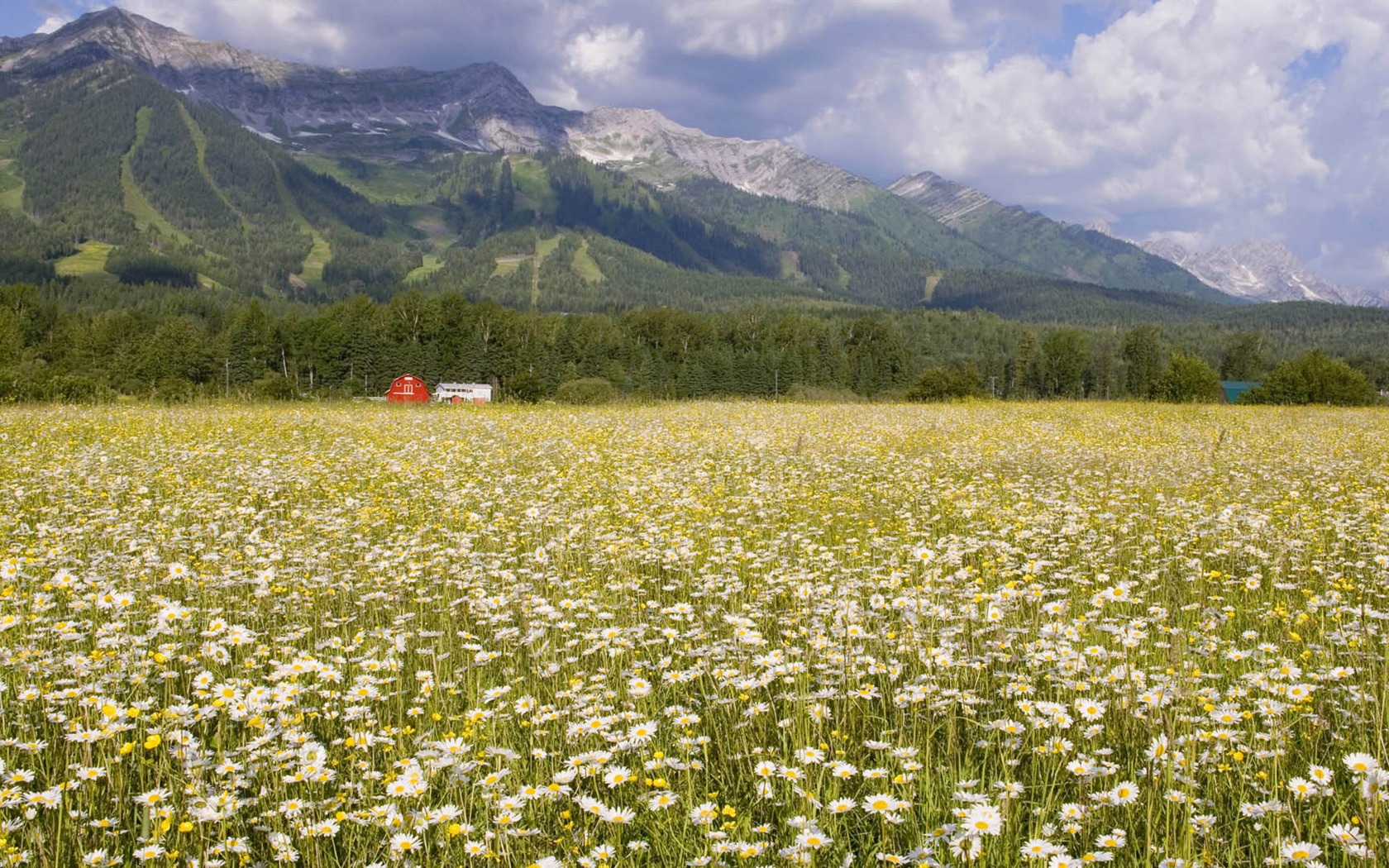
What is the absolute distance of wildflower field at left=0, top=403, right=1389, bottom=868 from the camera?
3379 mm

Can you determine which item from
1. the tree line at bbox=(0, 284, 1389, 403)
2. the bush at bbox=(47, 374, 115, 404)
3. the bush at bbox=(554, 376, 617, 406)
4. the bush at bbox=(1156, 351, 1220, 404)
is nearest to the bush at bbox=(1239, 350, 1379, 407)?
the bush at bbox=(1156, 351, 1220, 404)

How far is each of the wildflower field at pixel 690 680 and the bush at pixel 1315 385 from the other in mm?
47804

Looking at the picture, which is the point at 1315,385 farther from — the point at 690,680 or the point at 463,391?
the point at 463,391

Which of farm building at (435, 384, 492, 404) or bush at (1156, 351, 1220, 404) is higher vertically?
bush at (1156, 351, 1220, 404)

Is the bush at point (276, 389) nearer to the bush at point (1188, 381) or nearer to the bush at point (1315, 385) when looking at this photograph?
the bush at point (1315, 385)

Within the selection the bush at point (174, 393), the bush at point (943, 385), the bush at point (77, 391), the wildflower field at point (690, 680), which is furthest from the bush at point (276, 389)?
the bush at point (943, 385)

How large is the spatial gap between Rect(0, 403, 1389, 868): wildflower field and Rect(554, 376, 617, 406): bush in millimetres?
32478

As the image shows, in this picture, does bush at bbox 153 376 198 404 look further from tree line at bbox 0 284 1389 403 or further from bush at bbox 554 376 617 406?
tree line at bbox 0 284 1389 403

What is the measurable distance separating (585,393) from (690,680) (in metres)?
39.8

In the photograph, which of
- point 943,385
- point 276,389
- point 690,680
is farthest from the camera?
point 943,385

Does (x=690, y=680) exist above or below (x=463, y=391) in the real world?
below

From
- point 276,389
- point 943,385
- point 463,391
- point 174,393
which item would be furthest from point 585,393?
point 463,391

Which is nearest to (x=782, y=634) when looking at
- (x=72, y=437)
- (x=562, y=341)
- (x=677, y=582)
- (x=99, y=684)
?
(x=677, y=582)

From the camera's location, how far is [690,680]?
5074 mm
